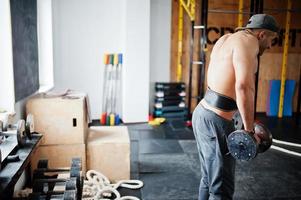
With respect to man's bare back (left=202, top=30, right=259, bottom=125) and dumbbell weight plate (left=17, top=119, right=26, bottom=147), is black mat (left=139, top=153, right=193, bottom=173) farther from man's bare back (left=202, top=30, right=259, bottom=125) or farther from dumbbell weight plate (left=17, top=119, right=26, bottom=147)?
dumbbell weight plate (left=17, top=119, right=26, bottom=147)

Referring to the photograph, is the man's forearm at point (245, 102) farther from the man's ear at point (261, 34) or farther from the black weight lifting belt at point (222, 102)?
the man's ear at point (261, 34)

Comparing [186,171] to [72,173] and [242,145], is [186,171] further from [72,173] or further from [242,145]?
[72,173]

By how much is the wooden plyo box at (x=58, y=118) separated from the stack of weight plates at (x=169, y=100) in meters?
2.68

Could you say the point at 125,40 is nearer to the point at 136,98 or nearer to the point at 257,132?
the point at 136,98

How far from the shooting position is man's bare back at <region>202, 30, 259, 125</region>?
1.81m

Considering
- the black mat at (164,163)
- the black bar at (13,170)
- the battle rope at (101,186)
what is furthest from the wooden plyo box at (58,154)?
the black bar at (13,170)

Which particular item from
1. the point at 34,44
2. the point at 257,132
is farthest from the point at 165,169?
the point at 34,44

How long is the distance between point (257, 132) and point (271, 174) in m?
1.31

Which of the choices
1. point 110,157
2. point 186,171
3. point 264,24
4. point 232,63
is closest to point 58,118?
point 110,157

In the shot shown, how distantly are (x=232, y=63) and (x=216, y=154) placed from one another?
0.59 m

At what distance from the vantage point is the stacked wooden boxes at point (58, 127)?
2682mm

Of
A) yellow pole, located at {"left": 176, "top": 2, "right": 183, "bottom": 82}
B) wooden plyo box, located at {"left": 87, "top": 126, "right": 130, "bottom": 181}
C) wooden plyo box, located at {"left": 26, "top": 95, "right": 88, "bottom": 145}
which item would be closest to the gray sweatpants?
wooden plyo box, located at {"left": 87, "top": 126, "right": 130, "bottom": 181}

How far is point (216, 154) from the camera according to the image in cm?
194

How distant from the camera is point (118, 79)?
5.24 metres
